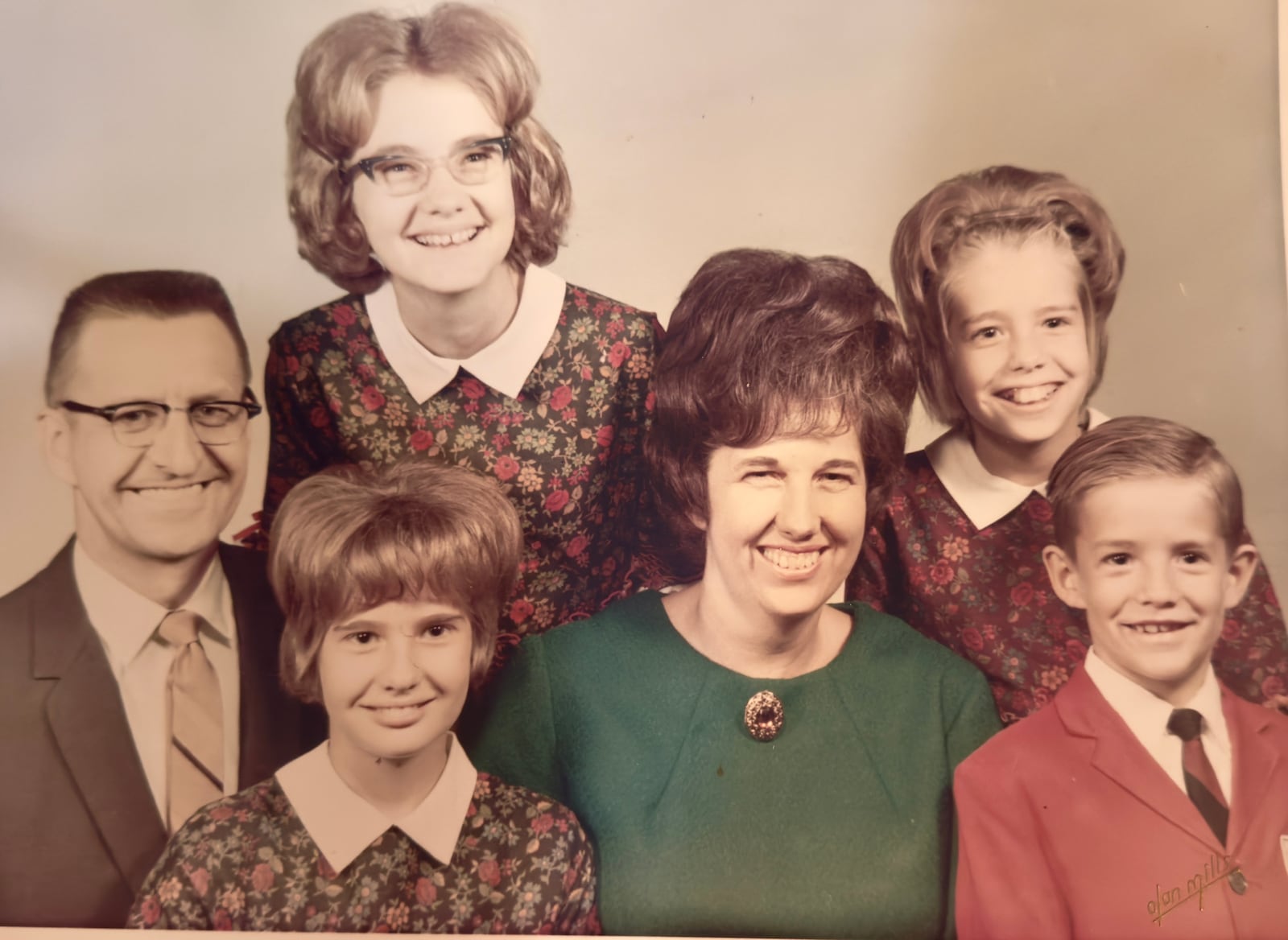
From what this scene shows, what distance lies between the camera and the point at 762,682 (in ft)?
5.25

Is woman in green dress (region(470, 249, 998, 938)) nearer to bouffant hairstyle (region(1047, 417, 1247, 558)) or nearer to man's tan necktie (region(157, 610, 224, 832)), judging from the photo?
bouffant hairstyle (region(1047, 417, 1247, 558))

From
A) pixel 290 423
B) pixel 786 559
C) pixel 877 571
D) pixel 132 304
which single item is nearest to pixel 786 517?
pixel 786 559

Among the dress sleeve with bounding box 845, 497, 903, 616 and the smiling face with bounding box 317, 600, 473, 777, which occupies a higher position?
the dress sleeve with bounding box 845, 497, 903, 616

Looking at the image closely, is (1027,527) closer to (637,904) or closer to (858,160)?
(858,160)

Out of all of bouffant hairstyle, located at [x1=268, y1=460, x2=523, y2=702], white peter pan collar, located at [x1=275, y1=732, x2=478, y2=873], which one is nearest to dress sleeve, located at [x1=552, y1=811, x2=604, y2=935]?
white peter pan collar, located at [x1=275, y1=732, x2=478, y2=873]

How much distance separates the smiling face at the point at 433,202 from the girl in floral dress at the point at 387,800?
322 mm

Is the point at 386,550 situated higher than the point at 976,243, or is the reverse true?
the point at 976,243

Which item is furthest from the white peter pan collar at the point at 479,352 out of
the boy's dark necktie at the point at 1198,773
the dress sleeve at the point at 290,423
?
the boy's dark necktie at the point at 1198,773

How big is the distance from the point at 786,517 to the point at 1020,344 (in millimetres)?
429

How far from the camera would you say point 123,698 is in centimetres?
162

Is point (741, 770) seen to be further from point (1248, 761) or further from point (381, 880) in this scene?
point (1248, 761)

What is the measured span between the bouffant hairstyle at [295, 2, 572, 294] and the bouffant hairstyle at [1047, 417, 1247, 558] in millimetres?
823

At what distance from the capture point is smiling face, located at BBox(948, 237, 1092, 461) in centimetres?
163

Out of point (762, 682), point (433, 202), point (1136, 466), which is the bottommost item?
point (762, 682)
